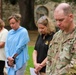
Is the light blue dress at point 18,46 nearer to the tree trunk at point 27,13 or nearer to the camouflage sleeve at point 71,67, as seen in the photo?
the camouflage sleeve at point 71,67

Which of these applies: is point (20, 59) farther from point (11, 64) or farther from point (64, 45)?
point (64, 45)

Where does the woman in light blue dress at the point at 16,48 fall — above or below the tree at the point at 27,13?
above

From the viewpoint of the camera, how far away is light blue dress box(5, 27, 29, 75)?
24.0ft

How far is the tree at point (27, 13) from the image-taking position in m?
31.2

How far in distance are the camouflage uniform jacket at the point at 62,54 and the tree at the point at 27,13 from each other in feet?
86.6

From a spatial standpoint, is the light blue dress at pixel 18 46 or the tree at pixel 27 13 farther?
the tree at pixel 27 13

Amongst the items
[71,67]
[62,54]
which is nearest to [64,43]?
[62,54]

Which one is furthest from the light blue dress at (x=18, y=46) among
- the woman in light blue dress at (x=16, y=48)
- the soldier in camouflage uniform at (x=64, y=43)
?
the soldier in camouflage uniform at (x=64, y=43)

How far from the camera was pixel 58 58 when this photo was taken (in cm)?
441

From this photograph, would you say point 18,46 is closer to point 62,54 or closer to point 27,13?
point 62,54

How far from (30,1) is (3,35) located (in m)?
24.3

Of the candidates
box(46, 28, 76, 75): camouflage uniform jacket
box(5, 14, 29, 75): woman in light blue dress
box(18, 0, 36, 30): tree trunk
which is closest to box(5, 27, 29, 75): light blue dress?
box(5, 14, 29, 75): woman in light blue dress

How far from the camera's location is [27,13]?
104 feet

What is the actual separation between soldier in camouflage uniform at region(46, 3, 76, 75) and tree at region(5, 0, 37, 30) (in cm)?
2654
